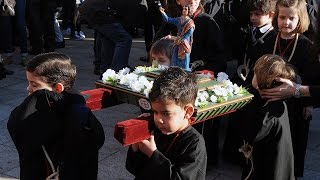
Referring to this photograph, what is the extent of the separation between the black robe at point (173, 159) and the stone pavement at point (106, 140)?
1.70 meters

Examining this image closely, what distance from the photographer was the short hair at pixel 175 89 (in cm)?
220

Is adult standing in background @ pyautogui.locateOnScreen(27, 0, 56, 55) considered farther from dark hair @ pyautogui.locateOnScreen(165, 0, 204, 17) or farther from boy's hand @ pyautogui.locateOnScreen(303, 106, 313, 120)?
boy's hand @ pyautogui.locateOnScreen(303, 106, 313, 120)

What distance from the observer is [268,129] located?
115 inches

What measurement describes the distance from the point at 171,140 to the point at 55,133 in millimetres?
631

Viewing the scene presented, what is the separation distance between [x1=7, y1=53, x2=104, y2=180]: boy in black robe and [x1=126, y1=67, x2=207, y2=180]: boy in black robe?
1.07 feet

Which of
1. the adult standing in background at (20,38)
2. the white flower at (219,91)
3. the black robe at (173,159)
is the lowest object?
the adult standing in background at (20,38)

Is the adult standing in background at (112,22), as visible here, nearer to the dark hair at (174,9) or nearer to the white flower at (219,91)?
the dark hair at (174,9)

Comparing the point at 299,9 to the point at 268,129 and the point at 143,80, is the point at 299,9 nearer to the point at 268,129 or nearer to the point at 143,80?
the point at 268,129

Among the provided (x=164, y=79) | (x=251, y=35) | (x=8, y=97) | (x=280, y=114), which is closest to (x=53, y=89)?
(x=164, y=79)

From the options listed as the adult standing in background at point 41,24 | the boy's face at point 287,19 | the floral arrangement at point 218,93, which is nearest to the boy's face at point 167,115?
the floral arrangement at point 218,93

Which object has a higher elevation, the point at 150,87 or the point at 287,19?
the point at 287,19

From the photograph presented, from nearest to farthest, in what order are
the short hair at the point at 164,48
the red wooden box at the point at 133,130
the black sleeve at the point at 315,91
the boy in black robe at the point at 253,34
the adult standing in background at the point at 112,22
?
the red wooden box at the point at 133,130, the black sleeve at the point at 315,91, the short hair at the point at 164,48, the boy in black robe at the point at 253,34, the adult standing in background at the point at 112,22

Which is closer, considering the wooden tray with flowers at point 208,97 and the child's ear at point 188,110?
the child's ear at point 188,110

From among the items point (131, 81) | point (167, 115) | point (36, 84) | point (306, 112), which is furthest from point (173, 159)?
point (306, 112)
